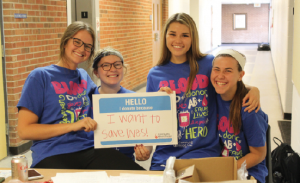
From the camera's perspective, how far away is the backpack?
2.59 m

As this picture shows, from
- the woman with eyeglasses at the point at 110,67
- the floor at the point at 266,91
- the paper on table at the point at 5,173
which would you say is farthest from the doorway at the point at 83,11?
the paper on table at the point at 5,173

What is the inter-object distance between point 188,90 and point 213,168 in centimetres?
65

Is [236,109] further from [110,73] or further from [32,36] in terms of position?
[32,36]

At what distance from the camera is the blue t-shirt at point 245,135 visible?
181 centimetres

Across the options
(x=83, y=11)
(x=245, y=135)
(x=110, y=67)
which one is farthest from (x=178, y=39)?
(x=83, y=11)

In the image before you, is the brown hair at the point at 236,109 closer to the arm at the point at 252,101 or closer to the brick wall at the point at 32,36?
the arm at the point at 252,101

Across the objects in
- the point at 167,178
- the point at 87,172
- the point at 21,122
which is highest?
the point at 21,122

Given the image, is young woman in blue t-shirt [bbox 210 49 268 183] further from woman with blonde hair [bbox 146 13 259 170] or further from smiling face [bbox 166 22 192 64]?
smiling face [bbox 166 22 192 64]

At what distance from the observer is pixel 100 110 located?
1857mm

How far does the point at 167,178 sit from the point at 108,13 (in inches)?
211

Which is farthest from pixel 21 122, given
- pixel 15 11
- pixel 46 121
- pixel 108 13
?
pixel 108 13

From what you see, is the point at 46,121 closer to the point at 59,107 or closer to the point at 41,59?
the point at 59,107

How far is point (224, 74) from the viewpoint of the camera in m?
1.88

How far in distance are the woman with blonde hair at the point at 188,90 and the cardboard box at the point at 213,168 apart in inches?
19.5
